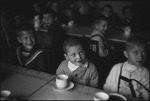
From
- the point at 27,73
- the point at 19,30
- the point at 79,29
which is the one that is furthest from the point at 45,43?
the point at 27,73

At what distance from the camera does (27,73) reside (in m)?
1.91

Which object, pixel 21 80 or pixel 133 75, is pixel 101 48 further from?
pixel 21 80

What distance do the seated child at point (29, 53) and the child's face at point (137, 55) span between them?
1.12m

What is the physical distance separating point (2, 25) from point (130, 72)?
3.26m

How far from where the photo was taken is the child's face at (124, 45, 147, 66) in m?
1.81

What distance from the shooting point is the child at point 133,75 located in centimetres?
174

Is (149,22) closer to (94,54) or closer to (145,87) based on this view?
(94,54)

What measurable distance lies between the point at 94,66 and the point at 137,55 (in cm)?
45

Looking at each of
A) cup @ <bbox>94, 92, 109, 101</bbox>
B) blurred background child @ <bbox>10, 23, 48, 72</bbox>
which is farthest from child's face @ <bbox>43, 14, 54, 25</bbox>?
cup @ <bbox>94, 92, 109, 101</bbox>

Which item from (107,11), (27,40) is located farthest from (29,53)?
(107,11)

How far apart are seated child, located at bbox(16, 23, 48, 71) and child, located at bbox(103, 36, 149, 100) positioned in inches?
38.7

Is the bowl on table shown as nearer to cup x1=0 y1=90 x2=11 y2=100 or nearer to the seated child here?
cup x1=0 y1=90 x2=11 y2=100

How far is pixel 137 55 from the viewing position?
5.98 feet

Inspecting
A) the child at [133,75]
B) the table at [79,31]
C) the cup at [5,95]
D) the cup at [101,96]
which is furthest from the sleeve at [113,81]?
the table at [79,31]
